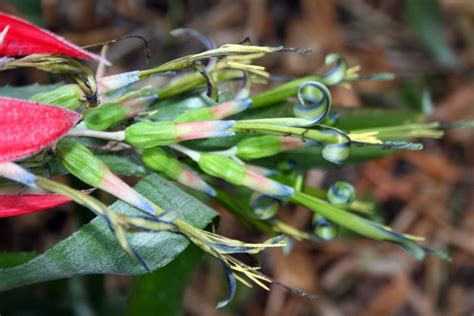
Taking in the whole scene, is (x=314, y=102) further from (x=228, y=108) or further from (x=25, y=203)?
(x=25, y=203)

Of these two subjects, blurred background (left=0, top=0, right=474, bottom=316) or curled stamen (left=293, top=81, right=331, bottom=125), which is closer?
curled stamen (left=293, top=81, right=331, bottom=125)

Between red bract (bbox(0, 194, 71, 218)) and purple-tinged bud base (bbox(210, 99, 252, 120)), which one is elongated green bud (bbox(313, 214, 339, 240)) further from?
red bract (bbox(0, 194, 71, 218))

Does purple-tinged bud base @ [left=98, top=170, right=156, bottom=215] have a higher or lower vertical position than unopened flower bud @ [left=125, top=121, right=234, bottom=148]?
lower

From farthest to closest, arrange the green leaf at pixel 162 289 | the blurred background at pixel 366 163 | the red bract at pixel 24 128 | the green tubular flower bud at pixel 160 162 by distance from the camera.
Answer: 1. the blurred background at pixel 366 163
2. the green leaf at pixel 162 289
3. the green tubular flower bud at pixel 160 162
4. the red bract at pixel 24 128

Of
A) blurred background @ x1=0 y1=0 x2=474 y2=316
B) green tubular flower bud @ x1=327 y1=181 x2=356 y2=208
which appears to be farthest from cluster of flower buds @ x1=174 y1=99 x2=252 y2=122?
blurred background @ x1=0 y1=0 x2=474 y2=316

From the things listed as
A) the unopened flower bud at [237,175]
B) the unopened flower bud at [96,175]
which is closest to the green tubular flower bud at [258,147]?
the unopened flower bud at [237,175]

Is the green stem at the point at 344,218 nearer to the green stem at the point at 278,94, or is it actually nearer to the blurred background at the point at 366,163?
the green stem at the point at 278,94
